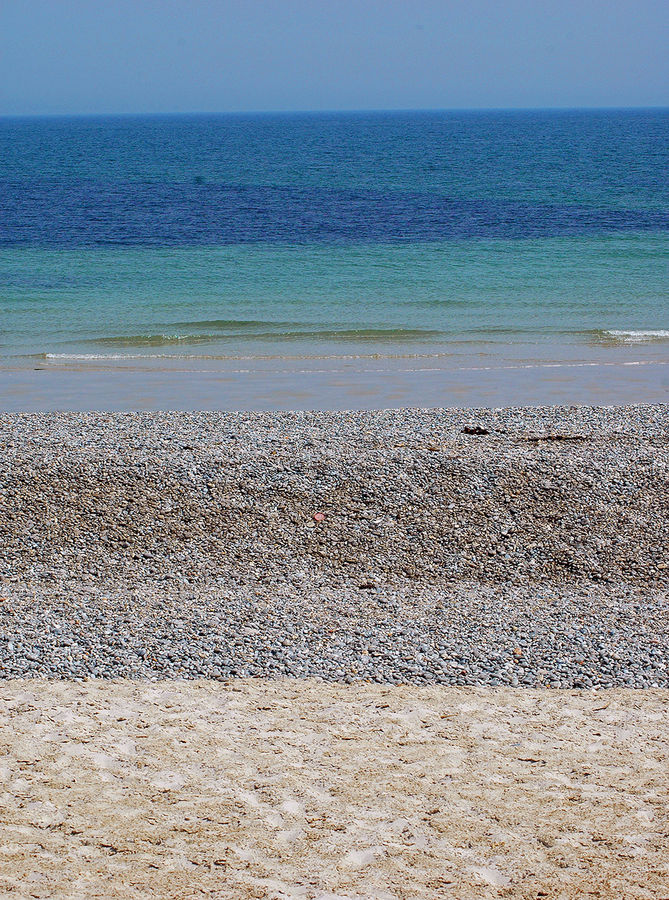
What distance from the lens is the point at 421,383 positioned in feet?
48.2

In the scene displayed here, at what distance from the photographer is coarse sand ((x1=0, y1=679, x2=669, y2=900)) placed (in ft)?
13.1

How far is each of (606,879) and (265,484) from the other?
558 centimetres

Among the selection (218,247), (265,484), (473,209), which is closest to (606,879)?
(265,484)

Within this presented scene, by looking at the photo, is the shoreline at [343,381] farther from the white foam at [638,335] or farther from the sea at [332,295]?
the white foam at [638,335]

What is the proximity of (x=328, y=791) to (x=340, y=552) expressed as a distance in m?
3.54

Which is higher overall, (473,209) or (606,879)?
(473,209)

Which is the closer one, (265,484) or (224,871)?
(224,871)

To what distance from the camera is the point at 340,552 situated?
803cm

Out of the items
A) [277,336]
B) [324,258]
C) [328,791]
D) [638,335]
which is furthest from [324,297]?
[328,791]

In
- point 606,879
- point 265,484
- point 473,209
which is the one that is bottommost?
point 606,879

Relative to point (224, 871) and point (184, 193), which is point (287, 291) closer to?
point (224, 871)

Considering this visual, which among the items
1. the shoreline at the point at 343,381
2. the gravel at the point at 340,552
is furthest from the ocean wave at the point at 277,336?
the gravel at the point at 340,552

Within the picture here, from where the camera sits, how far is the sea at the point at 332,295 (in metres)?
14.7

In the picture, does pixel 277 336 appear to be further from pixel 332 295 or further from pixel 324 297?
pixel 332 295
